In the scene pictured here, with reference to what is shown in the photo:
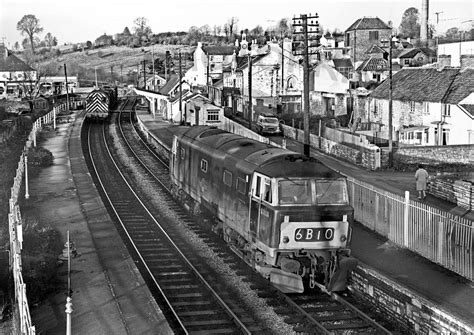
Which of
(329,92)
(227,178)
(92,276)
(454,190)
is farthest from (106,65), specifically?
(92,276)

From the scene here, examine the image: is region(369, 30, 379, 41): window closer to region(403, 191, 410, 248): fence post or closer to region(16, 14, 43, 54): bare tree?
region(403, 191, 410, 248): fence post

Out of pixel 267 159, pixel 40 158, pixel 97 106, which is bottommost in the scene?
pixel 40 158

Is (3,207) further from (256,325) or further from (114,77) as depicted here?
(114,77)

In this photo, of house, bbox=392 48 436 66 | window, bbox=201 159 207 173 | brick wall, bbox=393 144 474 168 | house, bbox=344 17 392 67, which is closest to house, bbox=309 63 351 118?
house, bbox=392 48 436 66

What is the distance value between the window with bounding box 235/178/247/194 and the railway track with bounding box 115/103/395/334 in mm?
2574

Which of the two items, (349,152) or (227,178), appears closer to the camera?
(227,178)

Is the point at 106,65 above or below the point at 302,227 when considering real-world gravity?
above

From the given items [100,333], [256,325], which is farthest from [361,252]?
[100,333]

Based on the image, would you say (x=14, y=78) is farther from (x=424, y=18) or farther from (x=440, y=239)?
(x=440, y=239)

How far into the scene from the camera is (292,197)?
15.0 m

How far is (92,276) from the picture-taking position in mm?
16438

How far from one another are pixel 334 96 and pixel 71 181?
3769cm

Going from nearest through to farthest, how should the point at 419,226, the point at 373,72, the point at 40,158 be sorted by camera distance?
the point at 419,226 → the point at 40,158 → the point at 373,72

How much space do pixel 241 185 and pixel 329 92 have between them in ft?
160
